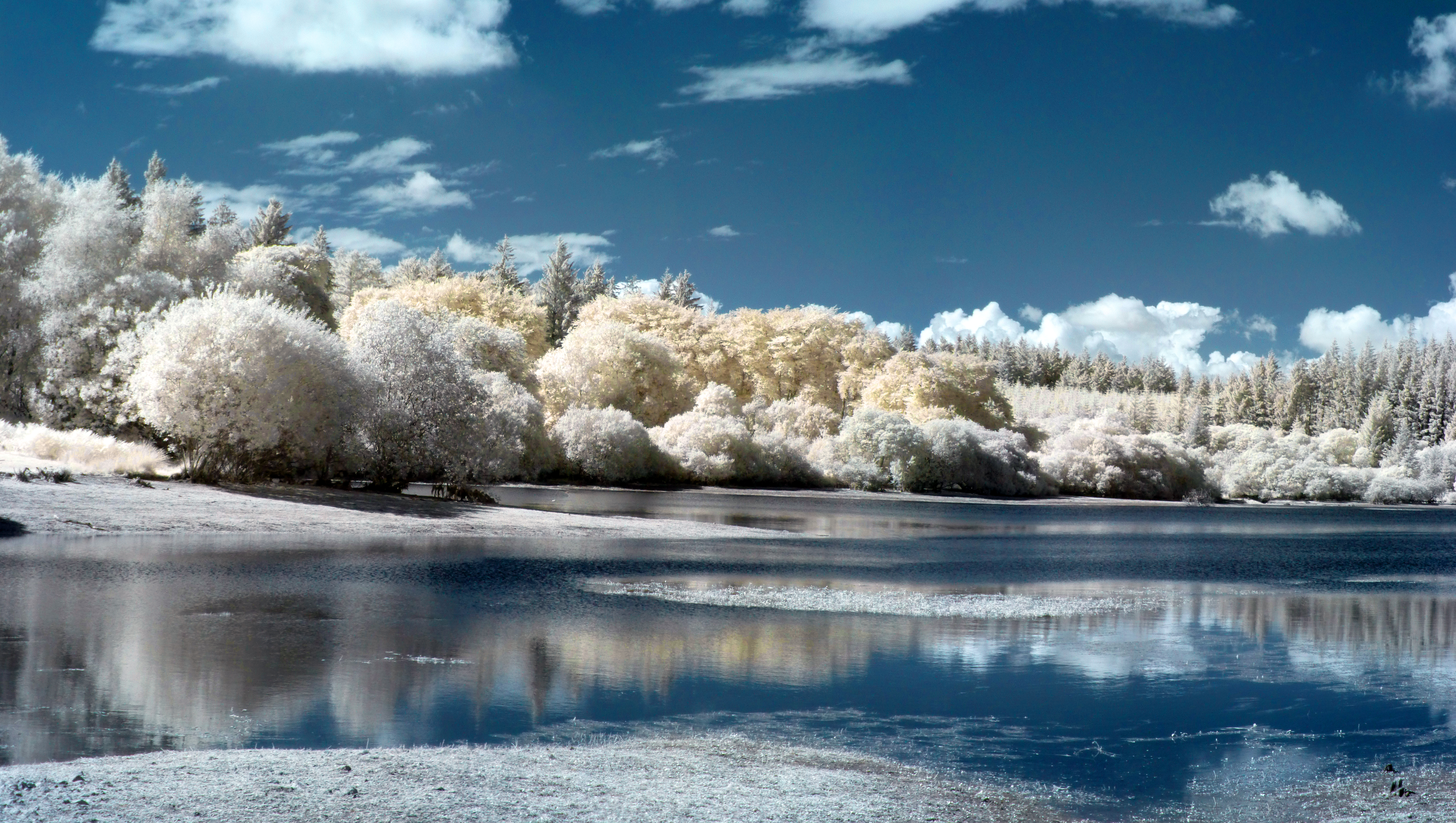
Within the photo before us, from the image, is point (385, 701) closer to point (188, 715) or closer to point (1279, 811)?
point (188, 715)

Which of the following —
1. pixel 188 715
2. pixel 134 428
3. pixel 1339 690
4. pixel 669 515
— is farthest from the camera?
pixel 669 515

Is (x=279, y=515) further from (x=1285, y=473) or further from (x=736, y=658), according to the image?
(x=1285, y=473)

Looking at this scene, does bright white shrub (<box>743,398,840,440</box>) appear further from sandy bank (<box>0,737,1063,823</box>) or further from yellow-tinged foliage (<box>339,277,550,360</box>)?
sandy bank (<box>0,737,1063,823</box>)

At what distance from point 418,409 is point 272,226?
2971 inches

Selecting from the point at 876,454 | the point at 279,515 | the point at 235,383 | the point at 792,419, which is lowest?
the point at 279,515

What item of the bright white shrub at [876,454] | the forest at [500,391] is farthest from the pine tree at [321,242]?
the bright white shrub at [876,454]

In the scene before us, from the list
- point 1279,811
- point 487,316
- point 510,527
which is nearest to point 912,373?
point 487,316

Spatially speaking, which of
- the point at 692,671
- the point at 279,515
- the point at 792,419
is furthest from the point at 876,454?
the point at 692,671

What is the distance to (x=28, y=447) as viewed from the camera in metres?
32.2

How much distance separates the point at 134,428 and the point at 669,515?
1943cm

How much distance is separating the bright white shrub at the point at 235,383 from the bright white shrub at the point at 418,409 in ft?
7.66

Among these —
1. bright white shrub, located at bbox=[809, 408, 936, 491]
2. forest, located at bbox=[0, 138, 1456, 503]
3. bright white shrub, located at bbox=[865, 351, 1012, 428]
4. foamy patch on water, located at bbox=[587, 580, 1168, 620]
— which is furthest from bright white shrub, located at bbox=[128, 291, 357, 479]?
bright white shrub, located at bbox=[865, 351, 1012, 428]

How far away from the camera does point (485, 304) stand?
281 ft

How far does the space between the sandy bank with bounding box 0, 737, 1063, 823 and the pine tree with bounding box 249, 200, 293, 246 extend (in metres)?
105
